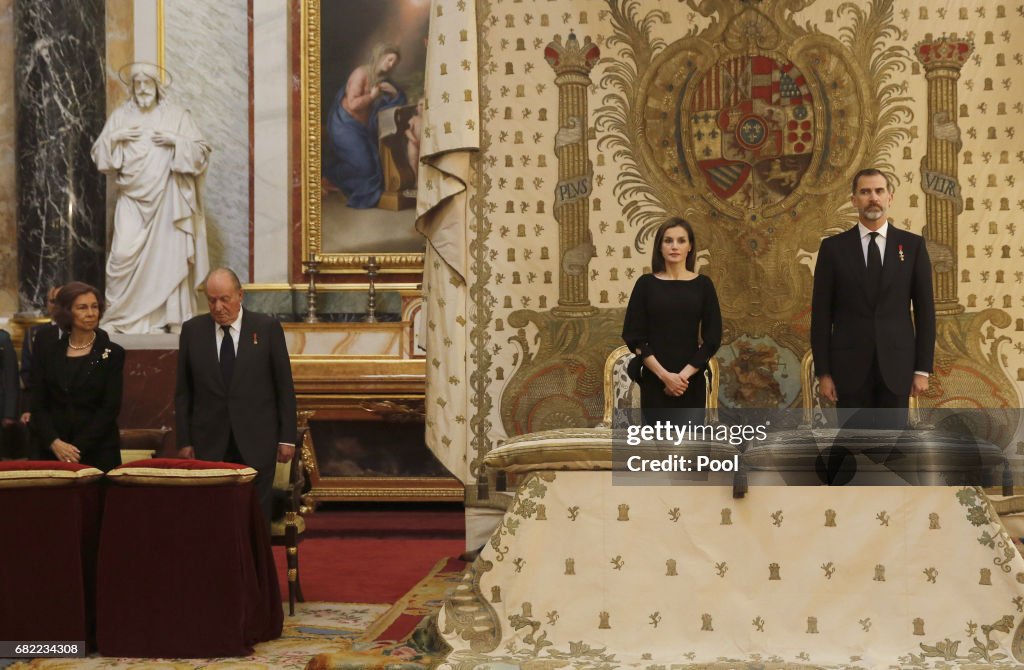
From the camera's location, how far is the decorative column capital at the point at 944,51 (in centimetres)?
548

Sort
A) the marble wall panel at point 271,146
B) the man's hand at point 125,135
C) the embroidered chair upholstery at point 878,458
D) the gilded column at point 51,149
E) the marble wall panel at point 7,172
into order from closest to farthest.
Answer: the embroidered chair upholstery at point 878,458 → the man's hand at point 125,135 → the gilded column at point 51,149 → the marble wall panel at point 7,172 → the marble wall panel at point 271,146

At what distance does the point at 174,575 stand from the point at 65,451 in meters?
1.15

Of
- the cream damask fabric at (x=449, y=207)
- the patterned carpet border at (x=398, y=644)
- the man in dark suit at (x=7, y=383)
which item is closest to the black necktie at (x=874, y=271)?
the cream damask fabric at (x=449, y=207)

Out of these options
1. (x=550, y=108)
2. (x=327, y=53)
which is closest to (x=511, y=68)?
(x=550, y=108)

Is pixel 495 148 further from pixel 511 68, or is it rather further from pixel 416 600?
pixel 416 600

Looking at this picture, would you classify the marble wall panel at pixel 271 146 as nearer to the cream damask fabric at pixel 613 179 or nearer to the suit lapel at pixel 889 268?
the cream damask fabric at pixel 613 179

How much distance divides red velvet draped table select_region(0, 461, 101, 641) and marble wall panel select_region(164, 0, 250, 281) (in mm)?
4917

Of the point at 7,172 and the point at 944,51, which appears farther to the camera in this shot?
the point at 7,172

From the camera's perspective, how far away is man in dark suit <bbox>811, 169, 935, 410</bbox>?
4.77m

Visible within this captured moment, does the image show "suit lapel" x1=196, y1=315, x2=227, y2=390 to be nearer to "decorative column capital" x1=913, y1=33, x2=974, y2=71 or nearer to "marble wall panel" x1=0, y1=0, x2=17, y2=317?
"decorative column capital" x1=913, y1=33, x2=974, y2=71

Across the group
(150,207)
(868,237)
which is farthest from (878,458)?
(150,207)

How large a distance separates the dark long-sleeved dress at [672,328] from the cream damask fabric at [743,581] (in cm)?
101

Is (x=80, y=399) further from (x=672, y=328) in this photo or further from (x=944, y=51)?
(x=944, y=51)

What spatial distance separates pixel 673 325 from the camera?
4.94 m
